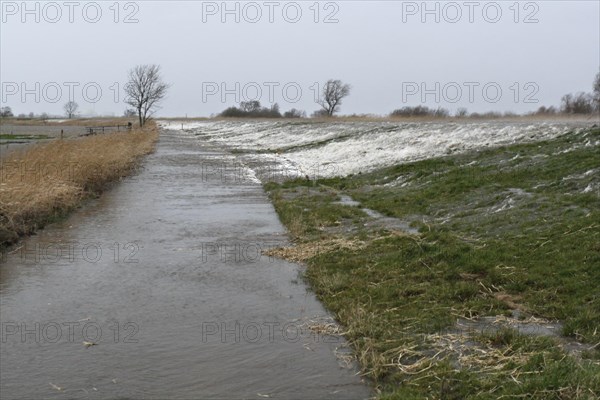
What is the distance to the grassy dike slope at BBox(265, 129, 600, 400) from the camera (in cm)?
521

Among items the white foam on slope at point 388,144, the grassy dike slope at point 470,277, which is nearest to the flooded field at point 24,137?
the white foam on slope at point 388,144

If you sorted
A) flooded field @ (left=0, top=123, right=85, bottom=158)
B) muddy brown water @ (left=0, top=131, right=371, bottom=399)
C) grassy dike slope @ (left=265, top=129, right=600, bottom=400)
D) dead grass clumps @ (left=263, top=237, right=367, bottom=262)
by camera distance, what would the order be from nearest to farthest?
1. grassy dike slope @ (left=265, top=129, right=600, bottom=400)
2. muddy brown water @ (left=0, top=131, right=371, bottom=399)
3. dead grass clumps @ (left=263, top=237, right=367, bottom=262)
4. flooded field @ (left=0, top=123, right=85, bottom=158)

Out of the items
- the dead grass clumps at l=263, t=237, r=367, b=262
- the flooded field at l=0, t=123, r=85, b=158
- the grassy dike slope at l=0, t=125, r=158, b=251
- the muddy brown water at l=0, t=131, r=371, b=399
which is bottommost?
the muddy brown water at l=0, t=131, r=371, b=399

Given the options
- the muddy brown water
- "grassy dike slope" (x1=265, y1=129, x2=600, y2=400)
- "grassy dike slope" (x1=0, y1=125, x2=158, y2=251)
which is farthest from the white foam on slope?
the muddy brown water

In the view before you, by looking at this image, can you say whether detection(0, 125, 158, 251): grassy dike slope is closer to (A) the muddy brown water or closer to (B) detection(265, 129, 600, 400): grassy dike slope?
(A) the muddy brown water

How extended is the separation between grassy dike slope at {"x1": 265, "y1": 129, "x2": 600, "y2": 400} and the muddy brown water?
1.64ft

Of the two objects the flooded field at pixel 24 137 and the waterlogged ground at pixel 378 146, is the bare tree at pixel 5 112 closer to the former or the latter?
the flooded field at pixel 24 137

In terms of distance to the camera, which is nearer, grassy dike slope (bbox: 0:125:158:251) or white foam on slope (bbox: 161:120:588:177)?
grassy dike slope (bbox: 0:125:158:251)

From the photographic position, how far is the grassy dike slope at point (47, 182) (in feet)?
38.9

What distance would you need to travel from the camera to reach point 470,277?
7.98 meters

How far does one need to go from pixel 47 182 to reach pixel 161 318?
8.82 metres

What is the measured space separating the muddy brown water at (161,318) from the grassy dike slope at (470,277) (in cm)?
50

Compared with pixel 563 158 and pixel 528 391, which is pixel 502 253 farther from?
pixel 563 158

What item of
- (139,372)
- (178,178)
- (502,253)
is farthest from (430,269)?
(178,178)
